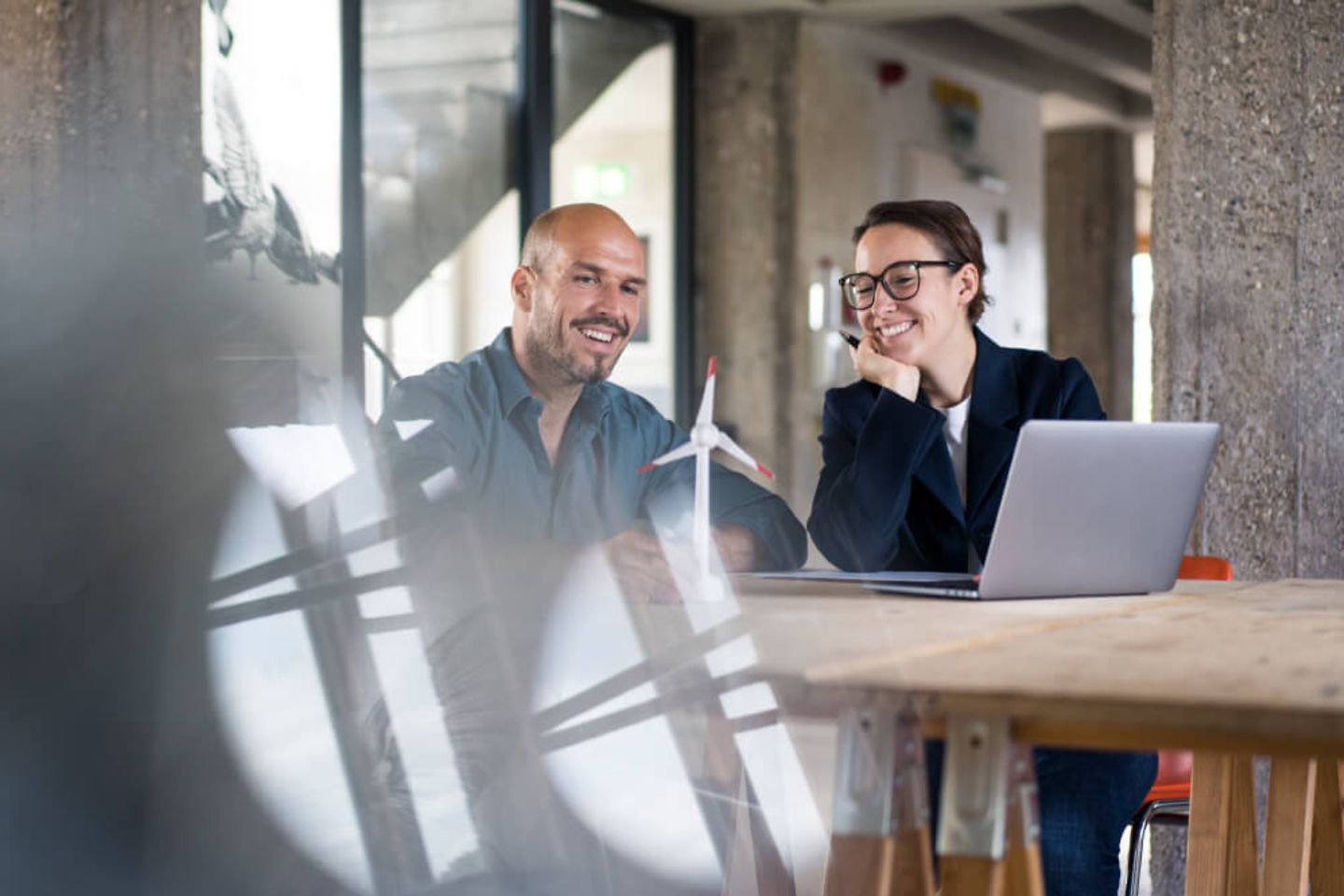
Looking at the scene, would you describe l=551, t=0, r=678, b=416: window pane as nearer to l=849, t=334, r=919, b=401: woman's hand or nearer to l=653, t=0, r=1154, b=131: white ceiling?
l=653, t=0, r=1154, b=131: white ceiling

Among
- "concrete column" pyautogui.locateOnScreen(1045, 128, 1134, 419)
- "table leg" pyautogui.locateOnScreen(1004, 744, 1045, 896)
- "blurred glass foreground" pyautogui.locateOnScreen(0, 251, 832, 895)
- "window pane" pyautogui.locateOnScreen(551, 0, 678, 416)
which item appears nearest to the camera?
"table leg" pyautogui.locateOnScreen(1004, 744, 1045, 896)

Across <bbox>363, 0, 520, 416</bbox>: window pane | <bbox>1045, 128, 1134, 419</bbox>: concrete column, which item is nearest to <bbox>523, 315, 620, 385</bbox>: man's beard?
<bbox>363, 0, 520, 416</bbox>: window pane

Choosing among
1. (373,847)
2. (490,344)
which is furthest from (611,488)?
(373,847)

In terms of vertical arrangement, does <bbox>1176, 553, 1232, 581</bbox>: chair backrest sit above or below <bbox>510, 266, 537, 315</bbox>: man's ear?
below

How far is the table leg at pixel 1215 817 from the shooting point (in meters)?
2.44

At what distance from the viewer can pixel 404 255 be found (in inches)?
219

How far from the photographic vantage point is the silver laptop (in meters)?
1.96

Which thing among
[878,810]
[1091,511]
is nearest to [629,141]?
[1091,511]

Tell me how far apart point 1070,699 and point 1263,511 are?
223 cm

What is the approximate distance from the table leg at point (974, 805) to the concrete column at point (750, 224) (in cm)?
546

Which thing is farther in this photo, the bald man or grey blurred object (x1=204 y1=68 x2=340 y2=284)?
grey blurred object (x1=204 y1=68 x2=340 y2=284)

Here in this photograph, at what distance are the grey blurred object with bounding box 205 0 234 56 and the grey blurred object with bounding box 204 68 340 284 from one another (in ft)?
0.23

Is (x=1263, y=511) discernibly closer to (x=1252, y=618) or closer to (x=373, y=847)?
(x=1252, y=618)

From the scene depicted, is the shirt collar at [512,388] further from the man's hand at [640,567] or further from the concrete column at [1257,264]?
the concrete column at [1257,264]
